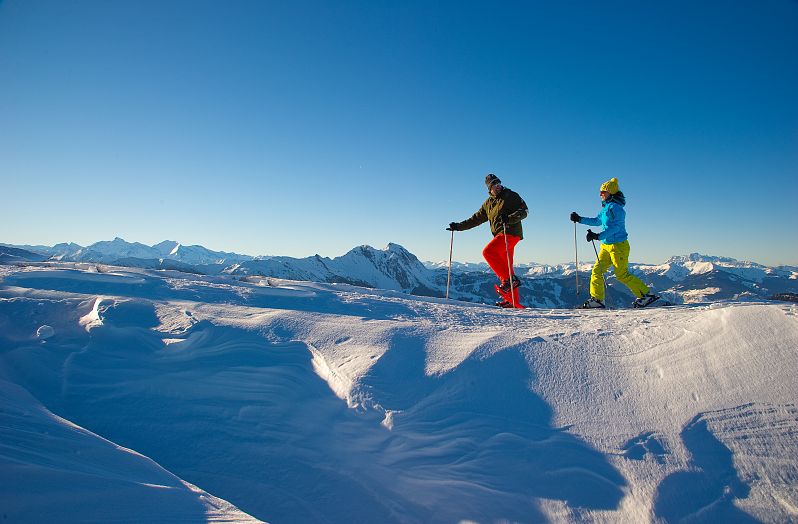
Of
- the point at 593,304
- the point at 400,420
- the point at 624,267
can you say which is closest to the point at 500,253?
the point at 593,304

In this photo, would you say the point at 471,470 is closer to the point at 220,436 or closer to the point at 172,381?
the point at 220,436

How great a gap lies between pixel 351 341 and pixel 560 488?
2215mm

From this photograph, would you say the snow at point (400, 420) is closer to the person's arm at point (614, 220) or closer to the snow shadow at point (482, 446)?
the snow shadow at point (482, 446)

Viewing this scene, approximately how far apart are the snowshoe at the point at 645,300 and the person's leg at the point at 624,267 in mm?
93

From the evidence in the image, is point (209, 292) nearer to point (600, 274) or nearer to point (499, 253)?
point (499, 253)

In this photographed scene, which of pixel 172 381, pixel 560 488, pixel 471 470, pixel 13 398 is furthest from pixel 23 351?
pixel 560 488

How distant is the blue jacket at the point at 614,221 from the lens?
761 cm

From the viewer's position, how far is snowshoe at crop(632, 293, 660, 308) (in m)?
7.39

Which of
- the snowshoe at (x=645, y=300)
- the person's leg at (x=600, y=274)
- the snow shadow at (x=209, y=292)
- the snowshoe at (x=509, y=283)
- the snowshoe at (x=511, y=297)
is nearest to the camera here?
the snow shadow at (x=209, y=292)

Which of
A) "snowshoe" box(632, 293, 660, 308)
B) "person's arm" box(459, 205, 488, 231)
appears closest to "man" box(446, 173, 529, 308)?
"person's arm" box(459, 205, 488, 231)

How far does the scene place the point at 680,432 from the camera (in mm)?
2352

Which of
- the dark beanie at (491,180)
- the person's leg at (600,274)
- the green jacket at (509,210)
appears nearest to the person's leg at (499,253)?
the green jacket at (509,210)

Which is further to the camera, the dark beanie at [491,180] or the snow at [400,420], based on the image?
the dark beanie at [491,180]

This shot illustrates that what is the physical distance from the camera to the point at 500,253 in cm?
879
